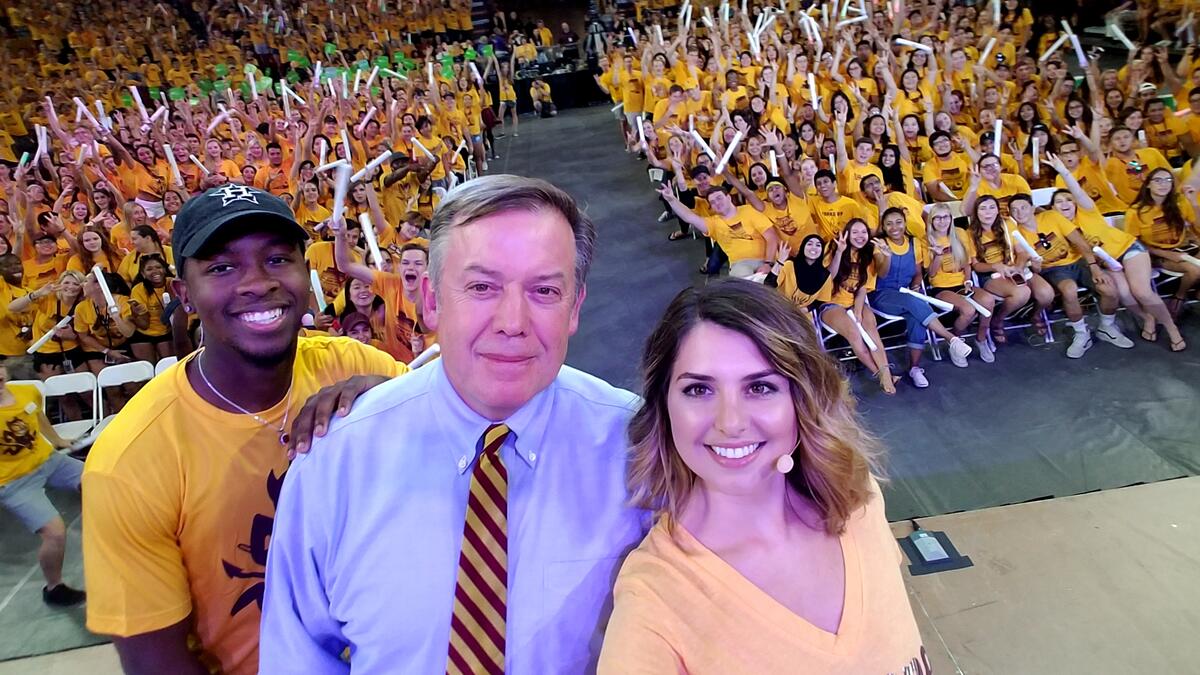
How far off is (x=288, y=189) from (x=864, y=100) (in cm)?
707

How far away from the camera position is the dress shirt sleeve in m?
1.29

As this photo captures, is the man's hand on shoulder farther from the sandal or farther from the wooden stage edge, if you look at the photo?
the sandal

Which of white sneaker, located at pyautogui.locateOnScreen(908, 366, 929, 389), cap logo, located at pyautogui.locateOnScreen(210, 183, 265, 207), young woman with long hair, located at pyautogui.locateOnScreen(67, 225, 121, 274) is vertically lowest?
white sneaker, located at pyautogui.locateOnScreen(908, 366, 929, 389)

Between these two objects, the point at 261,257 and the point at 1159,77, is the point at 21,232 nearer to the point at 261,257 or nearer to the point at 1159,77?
the point at 261,257

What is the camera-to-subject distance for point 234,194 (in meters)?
1.53

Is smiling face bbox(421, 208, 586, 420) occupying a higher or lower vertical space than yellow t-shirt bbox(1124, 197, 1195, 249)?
higher

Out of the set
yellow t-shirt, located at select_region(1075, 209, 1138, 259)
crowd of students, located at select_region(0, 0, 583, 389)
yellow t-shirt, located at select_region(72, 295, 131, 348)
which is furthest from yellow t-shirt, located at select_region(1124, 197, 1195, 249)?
yellow t-shirt, located at select_region(72, 295, 131, 348)

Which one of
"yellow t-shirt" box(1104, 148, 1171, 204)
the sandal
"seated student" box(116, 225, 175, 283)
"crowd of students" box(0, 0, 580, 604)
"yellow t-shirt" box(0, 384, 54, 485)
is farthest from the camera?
"yellow t-shirt" box(1104, 148, 1171, 204)

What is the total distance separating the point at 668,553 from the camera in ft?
4.25

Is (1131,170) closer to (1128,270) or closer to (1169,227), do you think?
(1169,227)

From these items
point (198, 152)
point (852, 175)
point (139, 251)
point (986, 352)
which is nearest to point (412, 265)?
point (139, 251)

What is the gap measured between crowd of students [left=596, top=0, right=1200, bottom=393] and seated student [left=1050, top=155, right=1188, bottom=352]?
0.05 ft

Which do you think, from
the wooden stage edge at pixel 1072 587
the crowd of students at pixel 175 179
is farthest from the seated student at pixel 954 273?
the crowd of students at pixel 175 179

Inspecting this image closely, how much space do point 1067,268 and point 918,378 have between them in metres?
1.67
